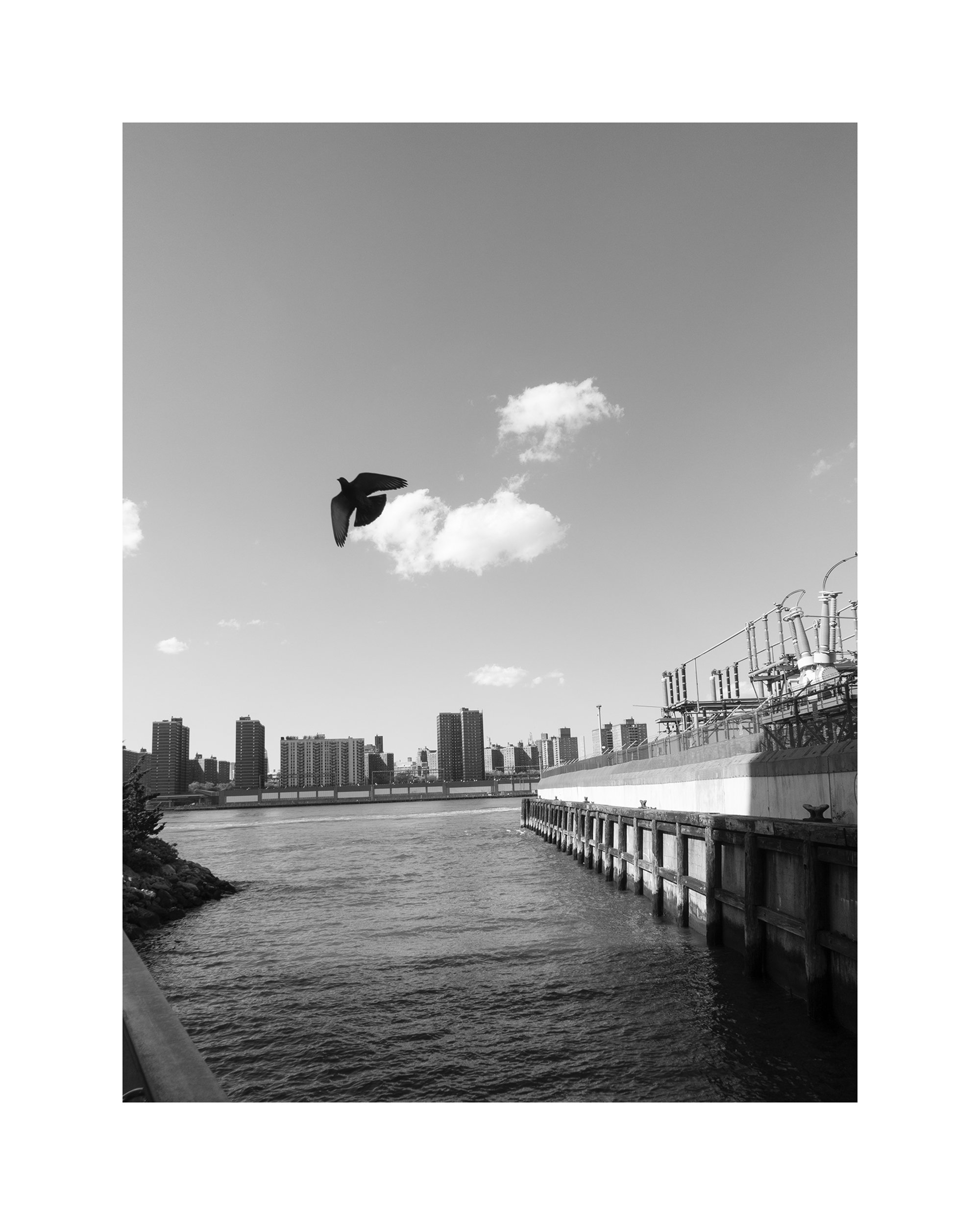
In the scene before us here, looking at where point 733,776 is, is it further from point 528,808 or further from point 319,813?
point 319,813

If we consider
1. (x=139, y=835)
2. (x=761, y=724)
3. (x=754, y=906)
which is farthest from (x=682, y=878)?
(x=139, y=835)

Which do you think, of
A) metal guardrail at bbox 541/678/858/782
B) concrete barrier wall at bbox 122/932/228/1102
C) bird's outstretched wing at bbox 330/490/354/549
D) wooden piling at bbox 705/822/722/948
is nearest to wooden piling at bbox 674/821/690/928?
wooden piling at bbox 705/822/722/948

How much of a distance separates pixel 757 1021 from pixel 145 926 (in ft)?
54.9

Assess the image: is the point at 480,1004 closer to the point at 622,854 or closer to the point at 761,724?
the point at 761,724

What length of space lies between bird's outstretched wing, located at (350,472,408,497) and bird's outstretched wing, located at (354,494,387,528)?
0.33 feet

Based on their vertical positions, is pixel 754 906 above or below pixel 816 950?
below

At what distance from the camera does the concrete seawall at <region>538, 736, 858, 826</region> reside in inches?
481

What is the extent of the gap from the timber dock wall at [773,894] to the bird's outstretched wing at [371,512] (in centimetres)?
669

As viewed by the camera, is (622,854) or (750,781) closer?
(750,781)

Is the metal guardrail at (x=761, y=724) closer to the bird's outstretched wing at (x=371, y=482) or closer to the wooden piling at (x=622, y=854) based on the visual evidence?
the wooden piling at (x=622, y=854)

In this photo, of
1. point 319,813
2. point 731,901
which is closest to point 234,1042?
point 731,901

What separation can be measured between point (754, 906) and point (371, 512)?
389 inches

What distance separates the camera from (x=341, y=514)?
23.7 feet

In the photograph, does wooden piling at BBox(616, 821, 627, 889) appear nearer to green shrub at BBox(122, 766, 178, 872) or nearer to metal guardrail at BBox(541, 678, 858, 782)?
metal guardrail at BBox(541, 678, 858, 782)
